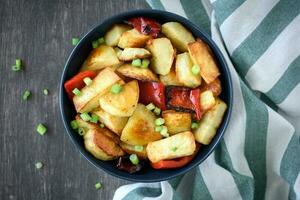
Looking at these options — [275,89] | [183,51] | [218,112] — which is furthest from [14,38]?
[275,89]

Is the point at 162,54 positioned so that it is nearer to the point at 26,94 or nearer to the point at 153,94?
the point at 153,94

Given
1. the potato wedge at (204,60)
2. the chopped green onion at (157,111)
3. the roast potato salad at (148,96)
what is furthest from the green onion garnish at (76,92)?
the potato wedge at (204,60)

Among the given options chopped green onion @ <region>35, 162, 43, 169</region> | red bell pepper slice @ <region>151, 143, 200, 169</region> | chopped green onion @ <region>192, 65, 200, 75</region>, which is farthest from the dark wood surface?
chopped green onion @ <region>192, 65, 200, 75</region>

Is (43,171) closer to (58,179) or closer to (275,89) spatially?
(58,179)

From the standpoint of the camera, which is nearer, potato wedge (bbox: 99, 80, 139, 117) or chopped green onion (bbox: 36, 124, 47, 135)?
potato wedge (bbox: 99, 80, 139, 117)

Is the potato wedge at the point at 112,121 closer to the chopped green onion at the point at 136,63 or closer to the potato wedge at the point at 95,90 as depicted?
the potato wedge at the point at 95,90

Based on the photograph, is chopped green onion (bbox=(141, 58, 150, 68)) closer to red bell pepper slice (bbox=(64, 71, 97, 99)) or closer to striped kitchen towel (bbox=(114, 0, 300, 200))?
red bell pepper slice (bbox=(64, 71, 97, 99))
